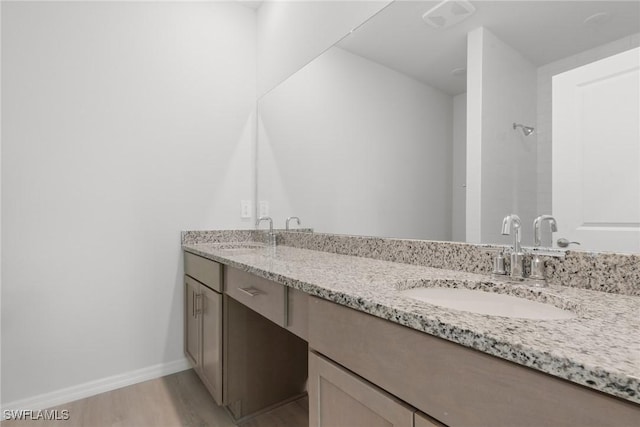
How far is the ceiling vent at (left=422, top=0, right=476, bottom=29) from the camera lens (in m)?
1.18

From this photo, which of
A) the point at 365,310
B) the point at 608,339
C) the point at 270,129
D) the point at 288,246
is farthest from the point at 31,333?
the point at 608,339

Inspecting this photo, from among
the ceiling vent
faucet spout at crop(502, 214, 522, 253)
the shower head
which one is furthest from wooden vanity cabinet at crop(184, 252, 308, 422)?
the ceiling vent

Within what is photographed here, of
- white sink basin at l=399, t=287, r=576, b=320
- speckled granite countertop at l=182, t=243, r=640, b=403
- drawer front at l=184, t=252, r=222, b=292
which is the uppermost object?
speckled granite countertop at l=182, t=243, r=640, b=403

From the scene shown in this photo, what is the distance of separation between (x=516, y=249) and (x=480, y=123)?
0.45 meters

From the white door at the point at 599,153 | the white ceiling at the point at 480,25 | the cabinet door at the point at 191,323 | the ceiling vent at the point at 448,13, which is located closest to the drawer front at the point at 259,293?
the cabinet door at the point at 191,323

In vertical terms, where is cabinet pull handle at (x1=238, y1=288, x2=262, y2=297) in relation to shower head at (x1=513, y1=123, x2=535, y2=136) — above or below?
below

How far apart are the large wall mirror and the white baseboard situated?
128 centimetres

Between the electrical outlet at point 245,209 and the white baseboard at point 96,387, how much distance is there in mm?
1014

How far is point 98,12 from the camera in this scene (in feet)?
6.22

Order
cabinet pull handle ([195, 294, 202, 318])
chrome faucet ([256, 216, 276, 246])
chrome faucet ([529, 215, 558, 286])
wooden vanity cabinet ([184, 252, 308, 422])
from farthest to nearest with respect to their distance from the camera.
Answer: chrome faucet ([256, 216, 276, 246]), cabinet pull handle ([195, 294, 202, 318]), wooden vanity cabinet ([184, 252, 308, 422]), chrome faucet ([529, 215, 558, 286])

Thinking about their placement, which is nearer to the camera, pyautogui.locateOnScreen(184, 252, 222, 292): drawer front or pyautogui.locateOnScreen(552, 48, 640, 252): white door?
pyautogui.locateOnScreen(552, 48, 640, 252): white door

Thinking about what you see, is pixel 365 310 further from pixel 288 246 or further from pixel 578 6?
pixel 288 246

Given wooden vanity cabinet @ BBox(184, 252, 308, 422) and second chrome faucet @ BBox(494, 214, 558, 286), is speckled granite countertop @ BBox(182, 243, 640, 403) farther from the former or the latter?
wooden vanity cabinet @ BBox(184, 252, 308, 422)

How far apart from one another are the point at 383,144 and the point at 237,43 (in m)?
1.55
